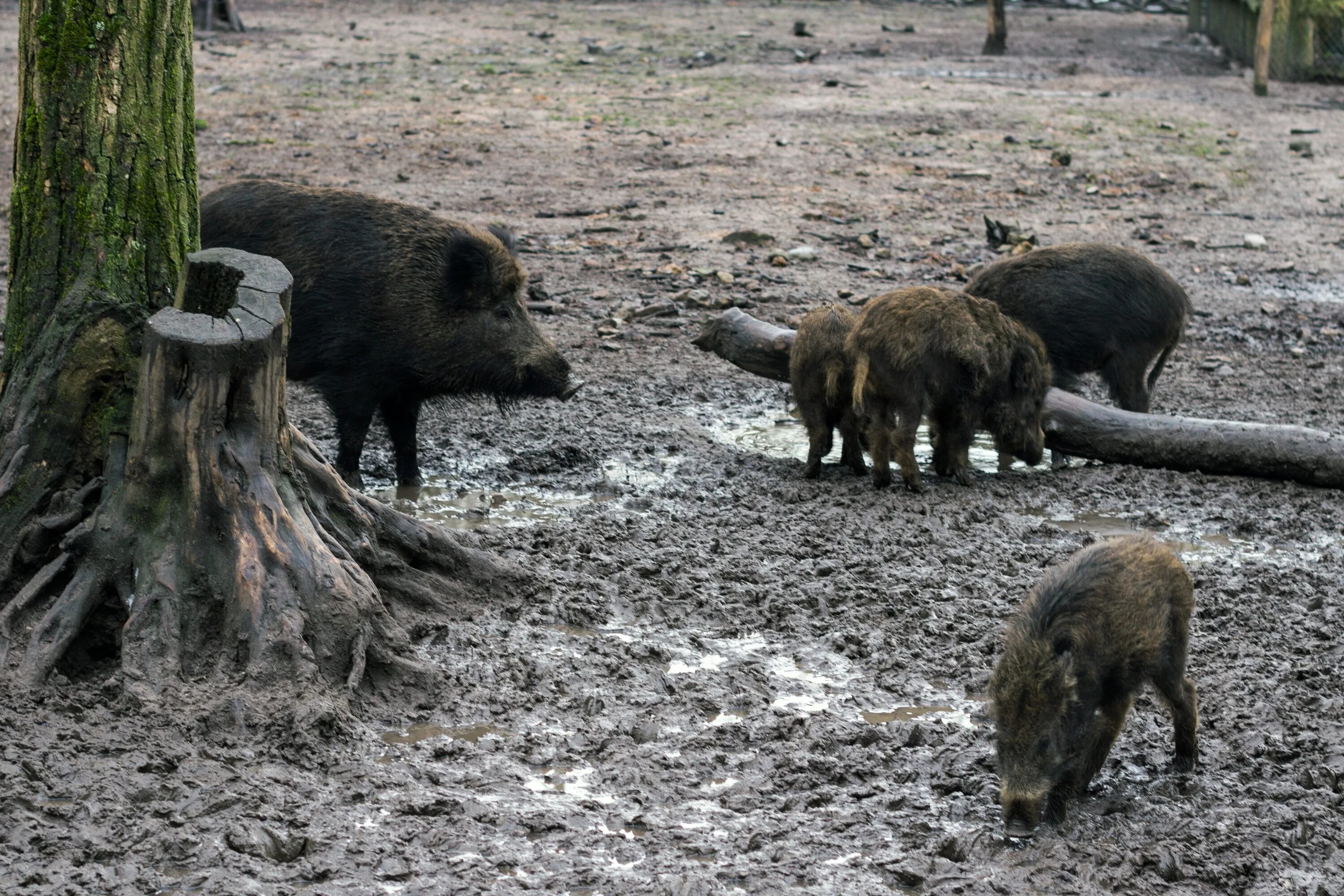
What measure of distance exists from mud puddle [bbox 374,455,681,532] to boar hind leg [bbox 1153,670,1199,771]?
2979mm

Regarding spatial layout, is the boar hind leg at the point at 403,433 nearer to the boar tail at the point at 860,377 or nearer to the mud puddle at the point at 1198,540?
the boar tail at the point at 860,377

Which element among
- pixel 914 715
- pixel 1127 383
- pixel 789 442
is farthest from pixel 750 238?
pixel 914 715

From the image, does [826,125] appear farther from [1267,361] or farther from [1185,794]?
[1185,794]

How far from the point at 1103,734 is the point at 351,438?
4031 millimetres

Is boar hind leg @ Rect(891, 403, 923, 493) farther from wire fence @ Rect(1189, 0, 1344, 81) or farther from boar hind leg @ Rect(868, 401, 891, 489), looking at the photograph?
wire fence @ Rect(1189, 0, 1344, 81)

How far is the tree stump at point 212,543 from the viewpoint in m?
4.41

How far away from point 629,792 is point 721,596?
5.10ft

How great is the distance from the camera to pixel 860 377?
6.84 meters

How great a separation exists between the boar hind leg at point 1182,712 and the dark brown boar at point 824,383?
3036 mm

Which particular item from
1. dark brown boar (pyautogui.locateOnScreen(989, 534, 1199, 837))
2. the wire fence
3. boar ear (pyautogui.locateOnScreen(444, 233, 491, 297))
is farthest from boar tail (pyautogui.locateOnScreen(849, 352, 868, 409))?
the wire fence

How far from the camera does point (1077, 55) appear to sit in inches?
979

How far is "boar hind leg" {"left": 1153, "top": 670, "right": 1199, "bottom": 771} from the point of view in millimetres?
4145

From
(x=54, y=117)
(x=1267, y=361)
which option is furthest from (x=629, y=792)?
(x=1267, y=361)

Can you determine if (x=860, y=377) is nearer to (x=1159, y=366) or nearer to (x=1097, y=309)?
(x=1097, y=309)
